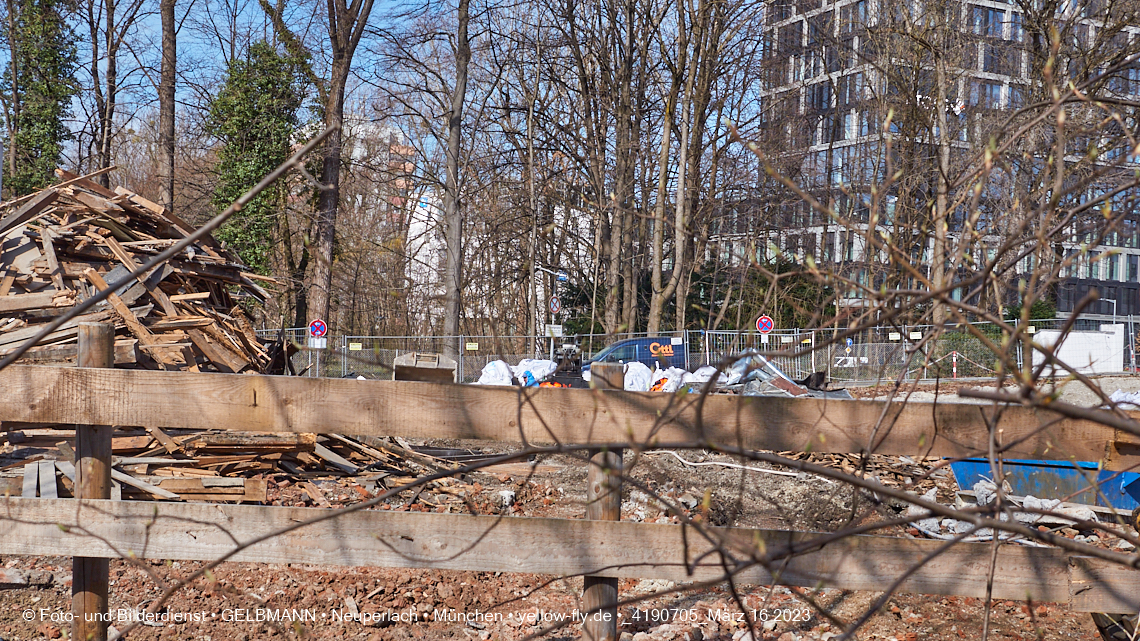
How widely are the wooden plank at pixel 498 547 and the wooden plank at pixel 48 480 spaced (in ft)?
10.5

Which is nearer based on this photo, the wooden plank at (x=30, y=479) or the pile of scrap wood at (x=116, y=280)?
the wooden plank at (x=30, y=479)

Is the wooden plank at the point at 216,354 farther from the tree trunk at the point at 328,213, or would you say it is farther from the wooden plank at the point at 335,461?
the tree trunk at the point at 328,213

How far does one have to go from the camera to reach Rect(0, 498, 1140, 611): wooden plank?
3008mm

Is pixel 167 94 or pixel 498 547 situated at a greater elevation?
pixel 167 94

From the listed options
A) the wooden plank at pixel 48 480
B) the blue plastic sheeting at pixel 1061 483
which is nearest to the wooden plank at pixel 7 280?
the wooden plank at pixel 48 480

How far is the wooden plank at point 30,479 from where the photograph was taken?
587 centimetres

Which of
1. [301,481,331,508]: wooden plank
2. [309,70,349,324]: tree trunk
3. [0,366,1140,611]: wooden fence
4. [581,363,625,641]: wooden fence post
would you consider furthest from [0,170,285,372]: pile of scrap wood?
[309,70,349,324]: tree trunk

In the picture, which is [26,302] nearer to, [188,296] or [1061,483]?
[188,296]

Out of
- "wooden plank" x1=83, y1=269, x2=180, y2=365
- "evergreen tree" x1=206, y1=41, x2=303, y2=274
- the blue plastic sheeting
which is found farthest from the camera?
"evergreen tree" x1=206, y1=41, x2=303, y2=274

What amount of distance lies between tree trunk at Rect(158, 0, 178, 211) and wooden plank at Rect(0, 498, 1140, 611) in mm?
20374

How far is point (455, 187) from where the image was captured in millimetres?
22062

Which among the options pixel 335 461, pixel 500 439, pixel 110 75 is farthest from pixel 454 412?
pixel 110 75

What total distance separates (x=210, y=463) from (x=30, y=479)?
1.63 m

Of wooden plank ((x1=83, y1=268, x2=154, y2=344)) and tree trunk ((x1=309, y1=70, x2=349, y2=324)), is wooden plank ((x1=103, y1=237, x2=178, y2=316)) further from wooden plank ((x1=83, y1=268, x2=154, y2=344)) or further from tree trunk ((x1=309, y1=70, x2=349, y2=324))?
tree trunk ((x1=309, y1=70, x2=349, y2=324))
